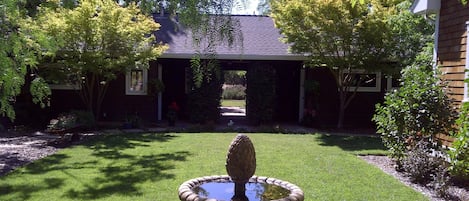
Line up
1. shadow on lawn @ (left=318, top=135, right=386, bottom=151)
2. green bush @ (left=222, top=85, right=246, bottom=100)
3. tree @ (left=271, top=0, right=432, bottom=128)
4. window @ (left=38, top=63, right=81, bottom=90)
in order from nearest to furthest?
shadow on lawn @ (left=318, top=135, right=386, bottom=151) → tree @ (left=271, top=0, right=432, bottom=128) → window @ (left=38, top=63, right=81, bottom=90) → green bush @ (left=222, top=85, right=246, bottom=100)

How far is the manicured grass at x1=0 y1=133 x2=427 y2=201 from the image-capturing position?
17.7 ft

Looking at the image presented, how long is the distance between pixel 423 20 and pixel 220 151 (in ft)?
22.4

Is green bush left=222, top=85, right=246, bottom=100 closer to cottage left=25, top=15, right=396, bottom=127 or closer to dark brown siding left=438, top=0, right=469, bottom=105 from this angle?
cottage left=25, top=15, right=396, bottom=127

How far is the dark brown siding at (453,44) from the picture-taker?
6.56 meters

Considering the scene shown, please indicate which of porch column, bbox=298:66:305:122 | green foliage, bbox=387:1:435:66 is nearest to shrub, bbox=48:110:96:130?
porch column, bbox=298:66:305:122

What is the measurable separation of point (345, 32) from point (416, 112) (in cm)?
501

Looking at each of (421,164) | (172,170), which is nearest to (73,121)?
(172,170)

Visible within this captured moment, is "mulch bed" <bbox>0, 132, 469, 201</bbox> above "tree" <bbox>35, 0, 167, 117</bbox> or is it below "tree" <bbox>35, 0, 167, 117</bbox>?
below

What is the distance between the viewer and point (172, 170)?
669 cm

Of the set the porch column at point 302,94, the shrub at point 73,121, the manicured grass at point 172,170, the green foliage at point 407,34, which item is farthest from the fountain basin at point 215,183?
the porch column at point 302,94

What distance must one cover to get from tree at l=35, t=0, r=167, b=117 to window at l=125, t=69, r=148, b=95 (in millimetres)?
1813

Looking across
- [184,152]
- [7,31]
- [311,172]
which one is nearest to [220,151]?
[184,152]

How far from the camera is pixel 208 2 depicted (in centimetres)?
216

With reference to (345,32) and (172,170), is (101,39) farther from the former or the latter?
(345,32)
